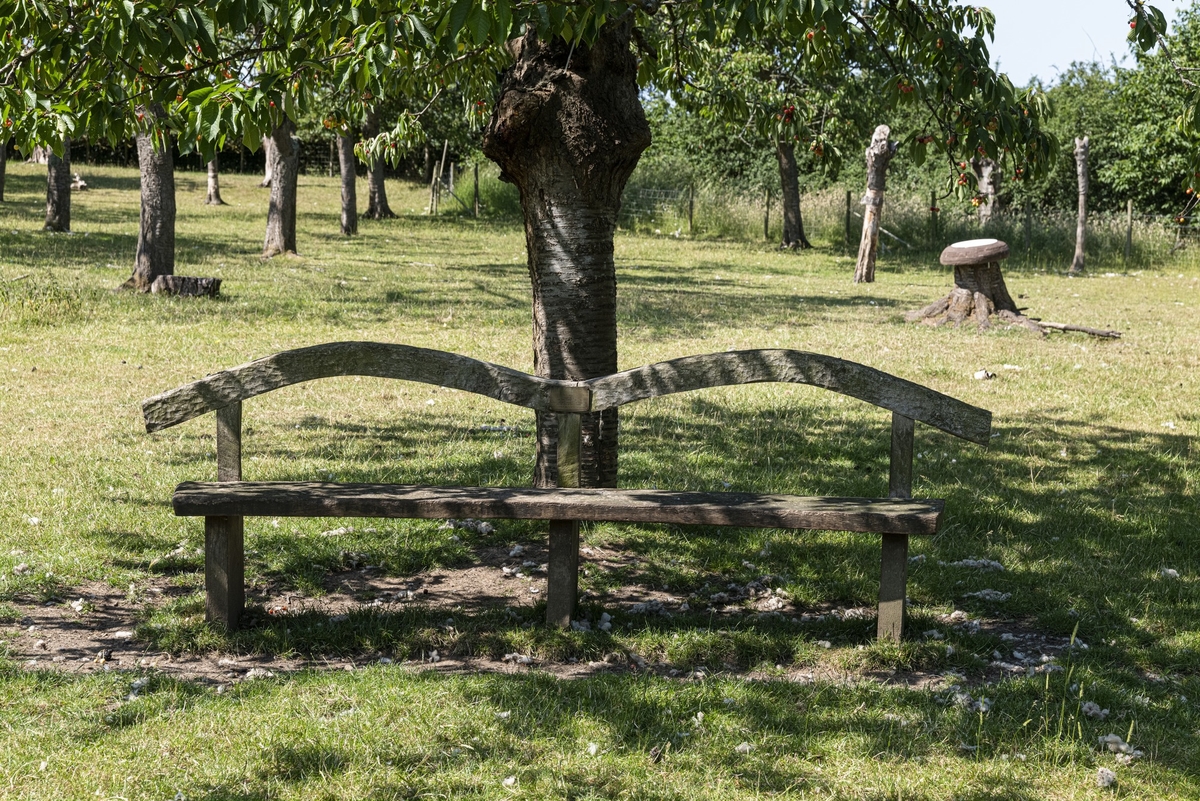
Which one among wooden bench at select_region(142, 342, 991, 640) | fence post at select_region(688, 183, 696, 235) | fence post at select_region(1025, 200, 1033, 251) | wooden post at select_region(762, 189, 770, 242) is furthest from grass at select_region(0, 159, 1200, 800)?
fence post at select_region(688, 183, 696, 235)

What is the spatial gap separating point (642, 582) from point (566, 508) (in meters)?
1.23

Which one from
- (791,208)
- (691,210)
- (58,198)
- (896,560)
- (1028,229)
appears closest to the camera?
(896,560)

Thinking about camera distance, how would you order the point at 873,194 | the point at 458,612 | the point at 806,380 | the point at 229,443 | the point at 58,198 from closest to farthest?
the point at 806,380 < the point at 229,443 < the point at 458,612 < the point at 873,194 < the point at 58,198

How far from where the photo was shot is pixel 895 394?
4.59 meters

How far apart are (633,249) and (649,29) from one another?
18596mm

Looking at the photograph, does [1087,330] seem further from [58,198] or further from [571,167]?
[58,198]

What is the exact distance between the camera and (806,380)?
4539 millimetres

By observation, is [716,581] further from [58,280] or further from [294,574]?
[58,280]

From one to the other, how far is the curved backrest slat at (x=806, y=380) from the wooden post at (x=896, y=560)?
100mm

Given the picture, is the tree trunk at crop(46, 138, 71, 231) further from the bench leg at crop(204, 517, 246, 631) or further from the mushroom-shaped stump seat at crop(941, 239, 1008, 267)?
the bench leg at crop(204, 517, 246, 631)

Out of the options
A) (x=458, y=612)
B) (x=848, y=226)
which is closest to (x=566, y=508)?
(x=458, y=612)

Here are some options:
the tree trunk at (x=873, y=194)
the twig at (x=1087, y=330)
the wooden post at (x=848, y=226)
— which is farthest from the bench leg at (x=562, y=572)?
the wooden post at (x=848, y=226)

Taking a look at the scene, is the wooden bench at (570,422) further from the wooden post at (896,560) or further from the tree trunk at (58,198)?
the tree trunk at (58,198)

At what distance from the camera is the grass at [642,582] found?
358cm
